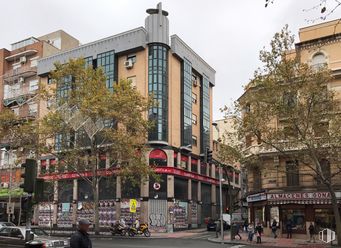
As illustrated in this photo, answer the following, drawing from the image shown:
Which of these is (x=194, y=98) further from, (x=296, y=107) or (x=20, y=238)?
(x=20, y=238)

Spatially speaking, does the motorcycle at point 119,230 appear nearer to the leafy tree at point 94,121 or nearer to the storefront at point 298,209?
the leafy tree at point 94,121

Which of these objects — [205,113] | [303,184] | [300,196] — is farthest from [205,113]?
[300,196]

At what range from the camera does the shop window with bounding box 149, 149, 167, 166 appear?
4728 centimetres

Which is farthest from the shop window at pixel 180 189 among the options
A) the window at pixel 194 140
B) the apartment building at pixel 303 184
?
the apartment building at pixel 303 184

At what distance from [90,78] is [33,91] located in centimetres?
2256

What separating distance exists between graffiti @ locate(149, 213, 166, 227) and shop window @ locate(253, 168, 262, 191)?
1008 centimetres

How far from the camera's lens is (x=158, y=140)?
47281 mm

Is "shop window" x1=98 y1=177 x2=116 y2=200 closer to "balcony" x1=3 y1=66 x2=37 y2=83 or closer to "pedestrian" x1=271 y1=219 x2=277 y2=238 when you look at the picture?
"pedestrian" x1=271 y1=219 x2=277 y2=238

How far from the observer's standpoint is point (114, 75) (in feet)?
165

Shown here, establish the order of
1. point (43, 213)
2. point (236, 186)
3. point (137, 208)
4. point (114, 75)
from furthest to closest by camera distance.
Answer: point (236, 186) → point (43, 213) → point (114, 75) → point (137, 208)

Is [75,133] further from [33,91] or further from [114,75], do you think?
[33,91]

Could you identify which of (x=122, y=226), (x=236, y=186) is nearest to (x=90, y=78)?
(x=122, y=226)

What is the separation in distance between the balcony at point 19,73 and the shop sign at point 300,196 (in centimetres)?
3575

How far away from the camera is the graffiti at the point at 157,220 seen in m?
45.3
